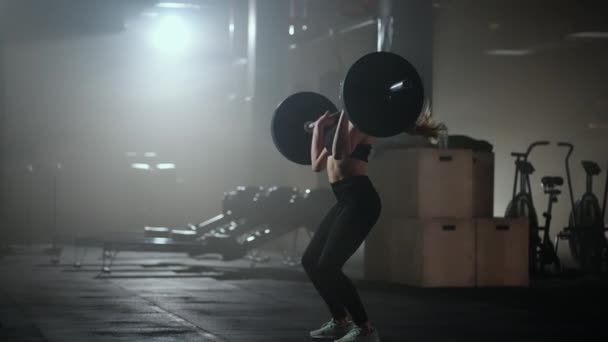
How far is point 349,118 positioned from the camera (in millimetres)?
5234

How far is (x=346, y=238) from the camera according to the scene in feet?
17.6

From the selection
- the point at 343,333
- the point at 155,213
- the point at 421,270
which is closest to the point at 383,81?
the point at 343,333

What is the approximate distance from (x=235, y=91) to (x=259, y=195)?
746 cm

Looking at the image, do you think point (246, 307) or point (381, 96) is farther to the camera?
point (246, 307)

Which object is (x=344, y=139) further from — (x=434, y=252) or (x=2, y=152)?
(x=2, y=152)

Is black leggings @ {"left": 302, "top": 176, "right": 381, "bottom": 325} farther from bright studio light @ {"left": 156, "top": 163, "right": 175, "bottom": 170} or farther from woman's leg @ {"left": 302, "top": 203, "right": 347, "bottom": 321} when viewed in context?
bright studio light @ {"left": 156, "top": 163, "right": 175, "bottom": 170}

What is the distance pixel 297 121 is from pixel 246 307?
167 centimetres

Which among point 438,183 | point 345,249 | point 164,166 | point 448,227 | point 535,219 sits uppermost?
point 345,249

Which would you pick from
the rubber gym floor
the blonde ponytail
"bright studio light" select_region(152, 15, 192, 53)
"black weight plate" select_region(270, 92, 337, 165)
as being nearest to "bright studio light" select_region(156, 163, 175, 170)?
"bright studio light" select_region(152, 15, 192, 53)

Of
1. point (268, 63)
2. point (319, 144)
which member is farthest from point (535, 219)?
point (268, 63)

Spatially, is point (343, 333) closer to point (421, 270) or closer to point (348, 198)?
point (348, 198)

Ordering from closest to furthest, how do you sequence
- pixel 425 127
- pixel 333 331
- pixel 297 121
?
pixel 333 331 → pixel 425 127 → pixel 297 121

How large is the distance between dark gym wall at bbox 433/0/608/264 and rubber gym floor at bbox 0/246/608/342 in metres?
2.42

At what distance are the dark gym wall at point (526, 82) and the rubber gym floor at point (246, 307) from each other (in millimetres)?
2416
